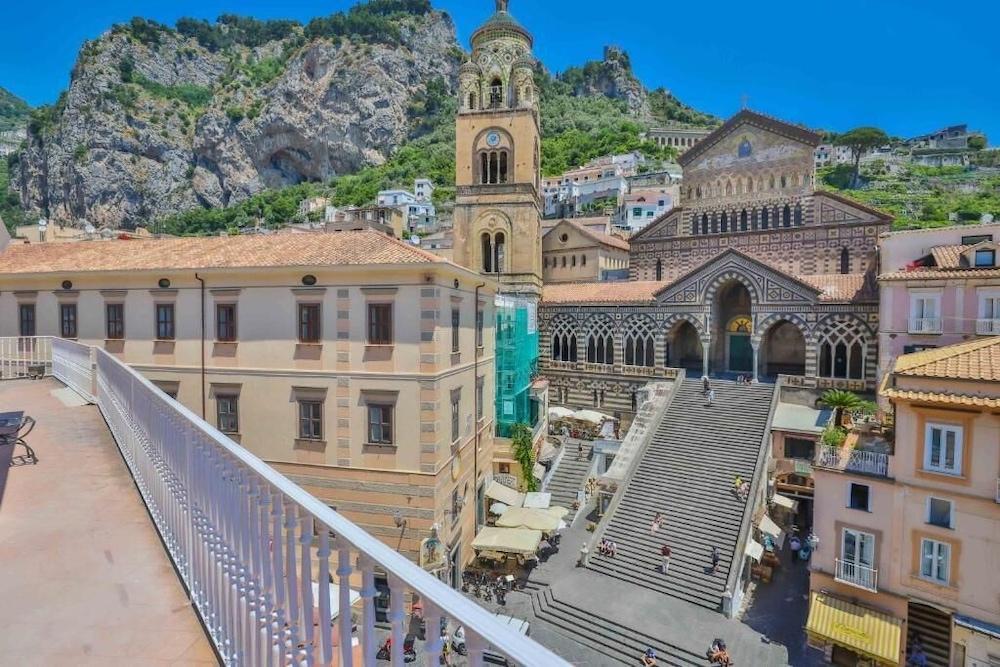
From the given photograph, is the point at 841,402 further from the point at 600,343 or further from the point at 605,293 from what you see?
the point at 605,293

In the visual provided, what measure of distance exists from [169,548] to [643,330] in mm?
28158

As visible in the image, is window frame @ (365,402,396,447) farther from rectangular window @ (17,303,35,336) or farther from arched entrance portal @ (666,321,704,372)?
arched entrance portal @ (666,321,704,372)

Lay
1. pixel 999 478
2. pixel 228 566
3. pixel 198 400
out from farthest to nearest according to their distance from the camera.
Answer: pixel 198 400, pixel 999 478, pixel 228 566

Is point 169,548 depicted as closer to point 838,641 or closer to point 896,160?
point 838,641

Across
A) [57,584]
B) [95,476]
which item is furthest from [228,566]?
[95,476]

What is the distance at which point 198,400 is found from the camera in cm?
1781

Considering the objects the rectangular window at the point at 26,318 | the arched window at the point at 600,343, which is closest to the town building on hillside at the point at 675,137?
the arched window at the point at 600,343

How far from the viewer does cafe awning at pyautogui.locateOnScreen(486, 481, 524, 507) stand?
2144 cm

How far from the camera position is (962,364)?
553 inches

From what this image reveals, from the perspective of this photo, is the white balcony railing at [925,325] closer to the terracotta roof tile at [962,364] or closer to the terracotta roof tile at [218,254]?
the terracotta roof tile at [962,364]

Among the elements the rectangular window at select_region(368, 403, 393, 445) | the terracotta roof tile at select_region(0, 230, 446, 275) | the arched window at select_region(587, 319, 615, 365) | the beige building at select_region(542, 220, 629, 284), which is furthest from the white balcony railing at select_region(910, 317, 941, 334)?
the beige building at select_region(542, 220, 629, 284)

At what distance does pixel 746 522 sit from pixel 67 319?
85.1 ft

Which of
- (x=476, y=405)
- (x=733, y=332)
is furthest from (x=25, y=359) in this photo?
(x=733, y=332)

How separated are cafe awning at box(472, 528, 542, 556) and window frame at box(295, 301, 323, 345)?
9.02m
